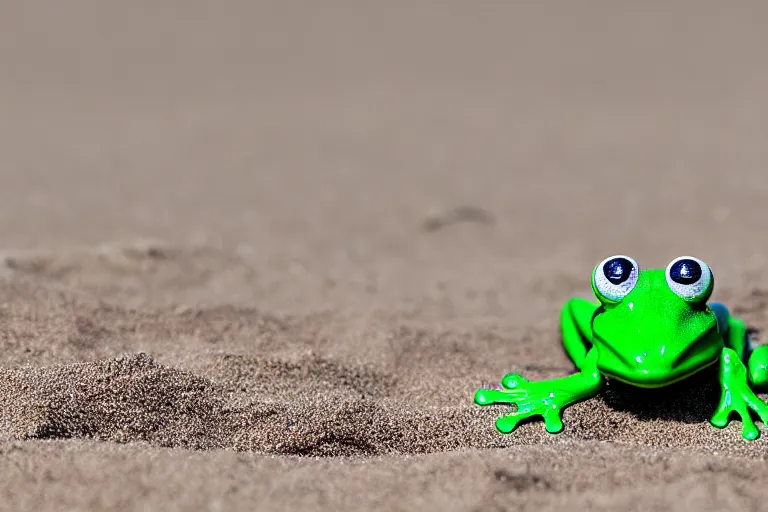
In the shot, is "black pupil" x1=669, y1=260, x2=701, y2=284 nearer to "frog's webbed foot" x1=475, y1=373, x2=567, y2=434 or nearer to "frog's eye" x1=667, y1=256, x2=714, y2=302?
"frog's eye" x1=667, y1=256, x2=714, y2=302

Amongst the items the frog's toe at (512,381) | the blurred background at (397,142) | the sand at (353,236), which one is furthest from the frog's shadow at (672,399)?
the blurred background at (397,142)

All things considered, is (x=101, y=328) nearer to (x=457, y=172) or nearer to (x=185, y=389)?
(x=185, y=389)

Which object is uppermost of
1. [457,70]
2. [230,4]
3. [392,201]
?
[230,4]

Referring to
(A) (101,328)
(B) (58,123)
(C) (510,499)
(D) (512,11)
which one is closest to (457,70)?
(D) (512,11)

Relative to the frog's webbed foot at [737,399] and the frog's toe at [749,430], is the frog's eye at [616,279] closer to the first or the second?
the frog's webbed foot at [737,399]

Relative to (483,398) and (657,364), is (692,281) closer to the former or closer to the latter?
(657,364)

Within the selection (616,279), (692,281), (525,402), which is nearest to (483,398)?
(525,402)
